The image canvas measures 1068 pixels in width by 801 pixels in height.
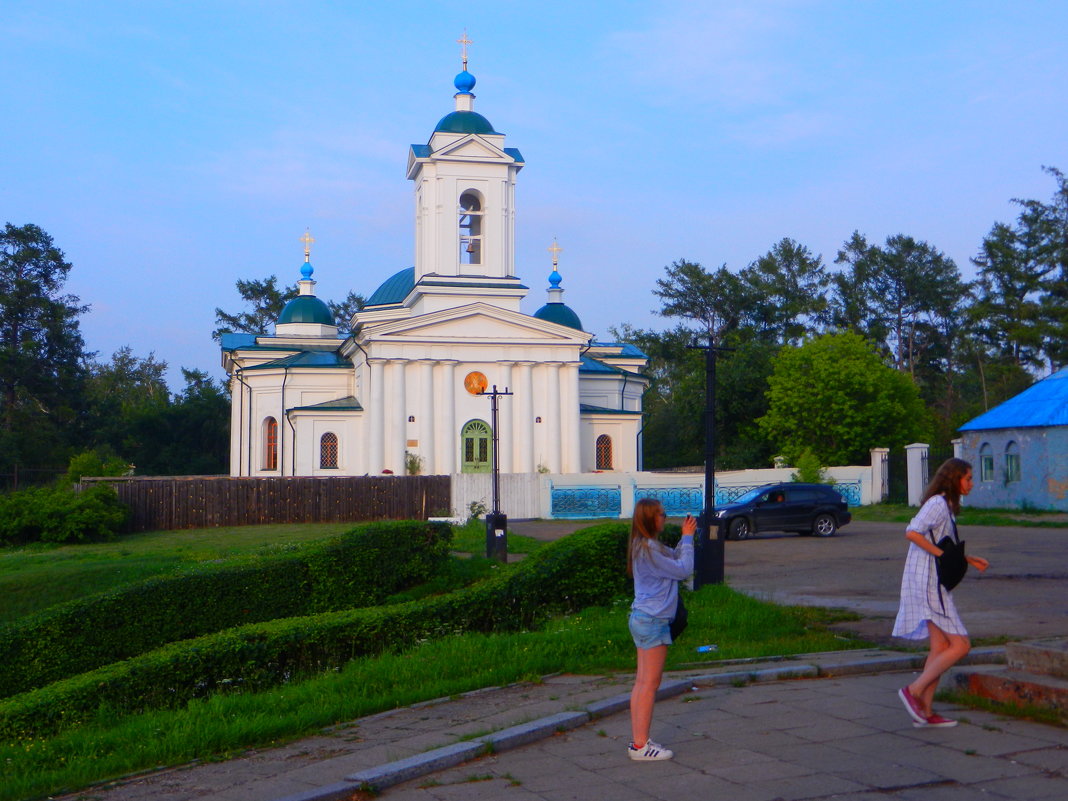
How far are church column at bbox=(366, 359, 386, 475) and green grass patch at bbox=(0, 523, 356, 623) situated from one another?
727 centimetres

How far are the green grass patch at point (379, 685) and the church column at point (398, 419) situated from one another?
31002 millimetres

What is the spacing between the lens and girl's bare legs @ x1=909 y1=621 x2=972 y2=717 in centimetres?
723

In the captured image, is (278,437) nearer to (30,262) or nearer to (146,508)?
(146,508)

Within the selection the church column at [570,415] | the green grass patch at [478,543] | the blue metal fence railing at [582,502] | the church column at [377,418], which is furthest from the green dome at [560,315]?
the green grass patch at [478,543]

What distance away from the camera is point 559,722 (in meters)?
7.80

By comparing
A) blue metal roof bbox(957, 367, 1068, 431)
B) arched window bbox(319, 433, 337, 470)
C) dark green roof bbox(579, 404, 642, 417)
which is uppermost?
dark green roof bbox(579, 404, 642, 417)

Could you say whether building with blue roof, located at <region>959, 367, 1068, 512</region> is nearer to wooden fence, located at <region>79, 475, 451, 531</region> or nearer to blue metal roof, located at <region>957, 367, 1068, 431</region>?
blue metal roof, located at <region>957, 367, 1068, 431</region>

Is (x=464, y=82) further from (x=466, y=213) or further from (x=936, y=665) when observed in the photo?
(x=936, y=665)

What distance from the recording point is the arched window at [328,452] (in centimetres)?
4603

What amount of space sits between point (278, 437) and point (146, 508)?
45.5ft

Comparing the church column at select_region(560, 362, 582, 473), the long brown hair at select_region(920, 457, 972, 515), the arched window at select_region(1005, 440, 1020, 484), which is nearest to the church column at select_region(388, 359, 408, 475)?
the church column at select_region(560, 362, 582, 473)

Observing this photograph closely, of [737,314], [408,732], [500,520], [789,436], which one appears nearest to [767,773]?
[408,732]

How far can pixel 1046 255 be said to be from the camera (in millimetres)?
66750

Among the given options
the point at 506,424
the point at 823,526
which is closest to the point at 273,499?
the point at 506,424
